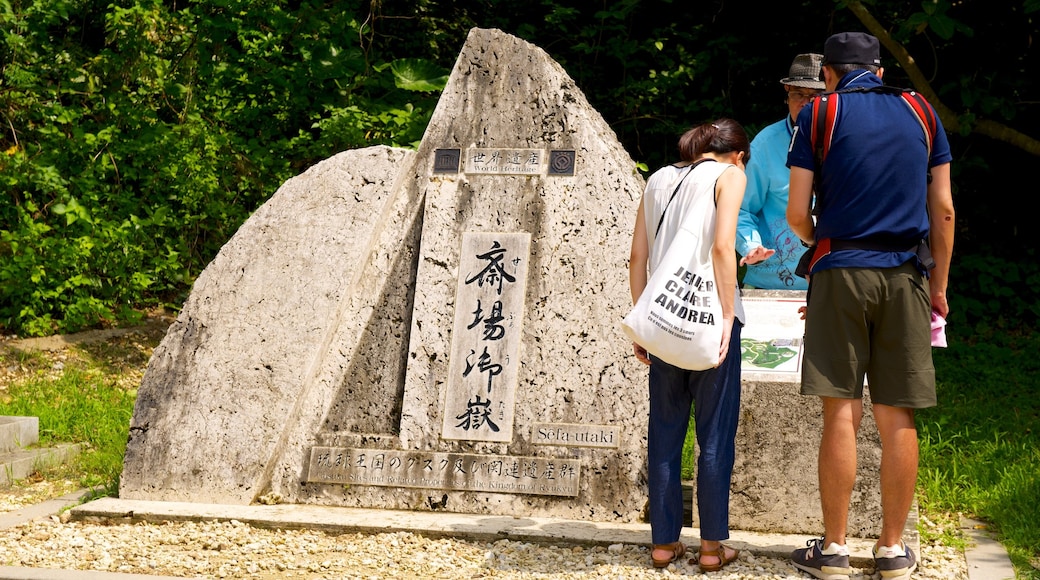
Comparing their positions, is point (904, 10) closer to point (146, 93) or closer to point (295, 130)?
point (295, 130)

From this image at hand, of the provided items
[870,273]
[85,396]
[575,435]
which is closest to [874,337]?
[870,273]

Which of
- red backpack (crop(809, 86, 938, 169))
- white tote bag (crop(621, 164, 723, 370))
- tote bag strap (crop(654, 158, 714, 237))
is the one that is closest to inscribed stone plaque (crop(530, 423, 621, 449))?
white tote bag (crop(621, 164, 723, 370))

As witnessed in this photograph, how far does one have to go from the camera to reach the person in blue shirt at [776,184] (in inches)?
155

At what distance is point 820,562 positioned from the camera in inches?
135

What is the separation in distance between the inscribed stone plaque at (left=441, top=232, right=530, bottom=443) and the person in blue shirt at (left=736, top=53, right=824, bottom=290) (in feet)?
3.53

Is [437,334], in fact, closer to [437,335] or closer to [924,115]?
[437,335]

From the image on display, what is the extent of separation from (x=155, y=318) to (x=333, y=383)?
4990mm

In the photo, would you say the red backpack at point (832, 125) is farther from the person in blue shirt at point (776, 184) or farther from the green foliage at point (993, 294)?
the green foliage at point (993, 294)

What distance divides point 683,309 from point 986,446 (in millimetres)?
3187

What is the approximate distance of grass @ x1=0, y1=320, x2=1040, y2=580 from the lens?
178 inches

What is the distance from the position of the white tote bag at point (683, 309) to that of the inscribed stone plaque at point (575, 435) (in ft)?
3.48

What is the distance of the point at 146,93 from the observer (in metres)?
8.77

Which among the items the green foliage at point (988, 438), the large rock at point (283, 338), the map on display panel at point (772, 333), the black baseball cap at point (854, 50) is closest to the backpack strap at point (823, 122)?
the black baseball cap at point (854, 50)

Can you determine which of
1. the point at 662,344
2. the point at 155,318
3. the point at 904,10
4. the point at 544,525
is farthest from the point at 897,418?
the point at 155,318
